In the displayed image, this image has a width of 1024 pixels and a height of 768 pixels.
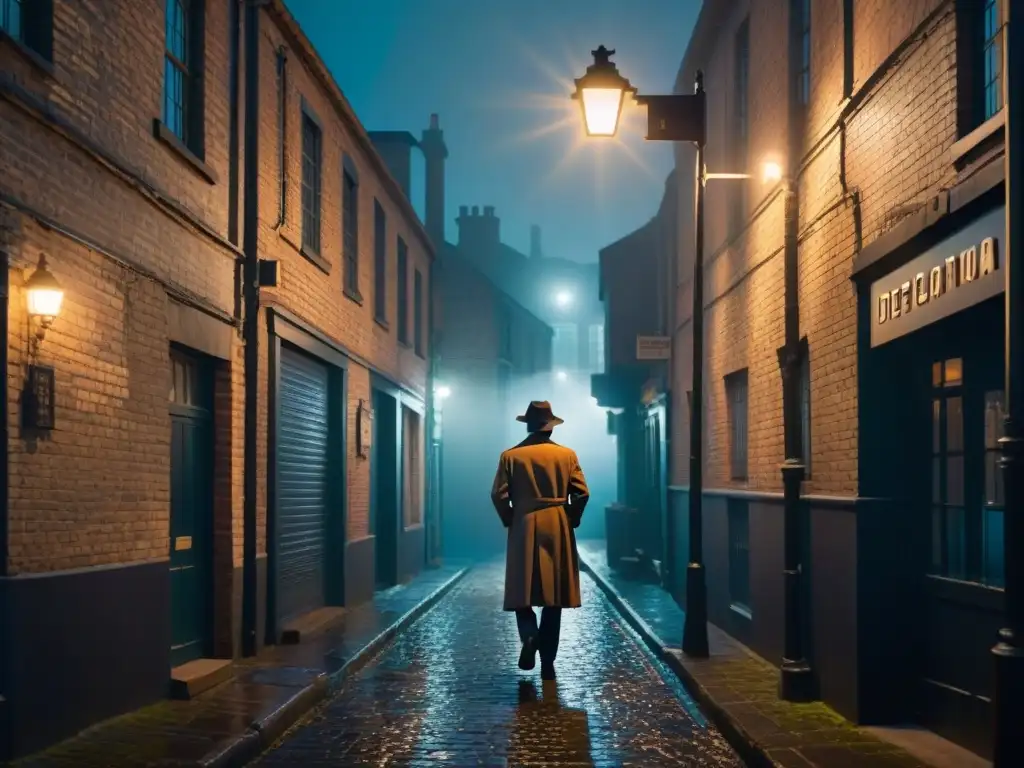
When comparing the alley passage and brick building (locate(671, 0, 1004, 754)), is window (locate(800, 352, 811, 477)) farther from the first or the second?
the alley passage

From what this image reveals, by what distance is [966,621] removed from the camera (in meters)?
6.99

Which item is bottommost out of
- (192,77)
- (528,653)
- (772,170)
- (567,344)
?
(528,653)

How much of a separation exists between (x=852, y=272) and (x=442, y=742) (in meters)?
4.05

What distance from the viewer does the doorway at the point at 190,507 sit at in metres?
9.73

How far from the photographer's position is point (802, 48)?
10.3 meters

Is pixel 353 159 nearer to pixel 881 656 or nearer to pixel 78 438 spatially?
pixel 78 438

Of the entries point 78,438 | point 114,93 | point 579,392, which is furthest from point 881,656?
point 579,392

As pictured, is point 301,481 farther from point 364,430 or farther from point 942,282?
point 942,282

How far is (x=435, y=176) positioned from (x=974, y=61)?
27977 millimetres

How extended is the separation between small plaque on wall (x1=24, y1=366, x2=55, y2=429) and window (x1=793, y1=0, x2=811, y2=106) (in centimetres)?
647

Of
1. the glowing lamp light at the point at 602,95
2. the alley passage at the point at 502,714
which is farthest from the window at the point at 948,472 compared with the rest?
the glowing lamp light at the point at 602,95

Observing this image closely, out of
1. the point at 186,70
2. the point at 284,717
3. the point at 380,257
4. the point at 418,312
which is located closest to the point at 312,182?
the point at 186,70

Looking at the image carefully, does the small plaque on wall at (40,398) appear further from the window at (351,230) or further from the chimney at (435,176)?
the chimney at (435,176)

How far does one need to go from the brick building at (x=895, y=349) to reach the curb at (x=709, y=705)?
81cm
